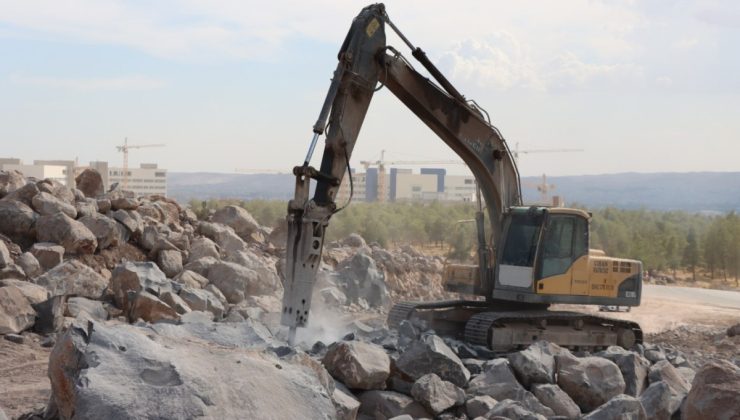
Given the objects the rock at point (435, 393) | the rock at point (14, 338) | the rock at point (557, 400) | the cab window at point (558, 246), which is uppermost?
the cab window at point (558, 246)

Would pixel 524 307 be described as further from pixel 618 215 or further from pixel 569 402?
pixel 618 215

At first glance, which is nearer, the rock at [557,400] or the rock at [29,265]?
the rock at [557,400]

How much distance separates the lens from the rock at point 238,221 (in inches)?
939

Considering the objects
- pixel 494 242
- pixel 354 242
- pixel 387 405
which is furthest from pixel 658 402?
pixel 354 242

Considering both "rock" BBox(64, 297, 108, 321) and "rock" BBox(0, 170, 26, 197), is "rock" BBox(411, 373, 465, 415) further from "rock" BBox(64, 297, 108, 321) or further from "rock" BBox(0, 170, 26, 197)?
"rock" BBox(0, 170, 26, 197)

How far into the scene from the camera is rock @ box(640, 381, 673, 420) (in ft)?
31.0

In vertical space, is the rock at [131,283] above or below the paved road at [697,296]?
above

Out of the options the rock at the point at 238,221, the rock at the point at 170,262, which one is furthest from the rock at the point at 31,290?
the rock at the point at 238,221

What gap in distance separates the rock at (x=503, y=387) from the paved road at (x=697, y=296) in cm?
1852

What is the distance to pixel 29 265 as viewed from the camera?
16578mm


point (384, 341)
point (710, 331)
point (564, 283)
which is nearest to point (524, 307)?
point (564, 283)

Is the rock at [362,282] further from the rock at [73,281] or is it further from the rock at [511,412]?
the rock at [511,412]

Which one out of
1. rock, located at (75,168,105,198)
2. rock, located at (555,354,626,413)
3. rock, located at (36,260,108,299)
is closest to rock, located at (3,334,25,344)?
rock, located at (36,260,108,299)

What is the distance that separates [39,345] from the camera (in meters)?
12.9
